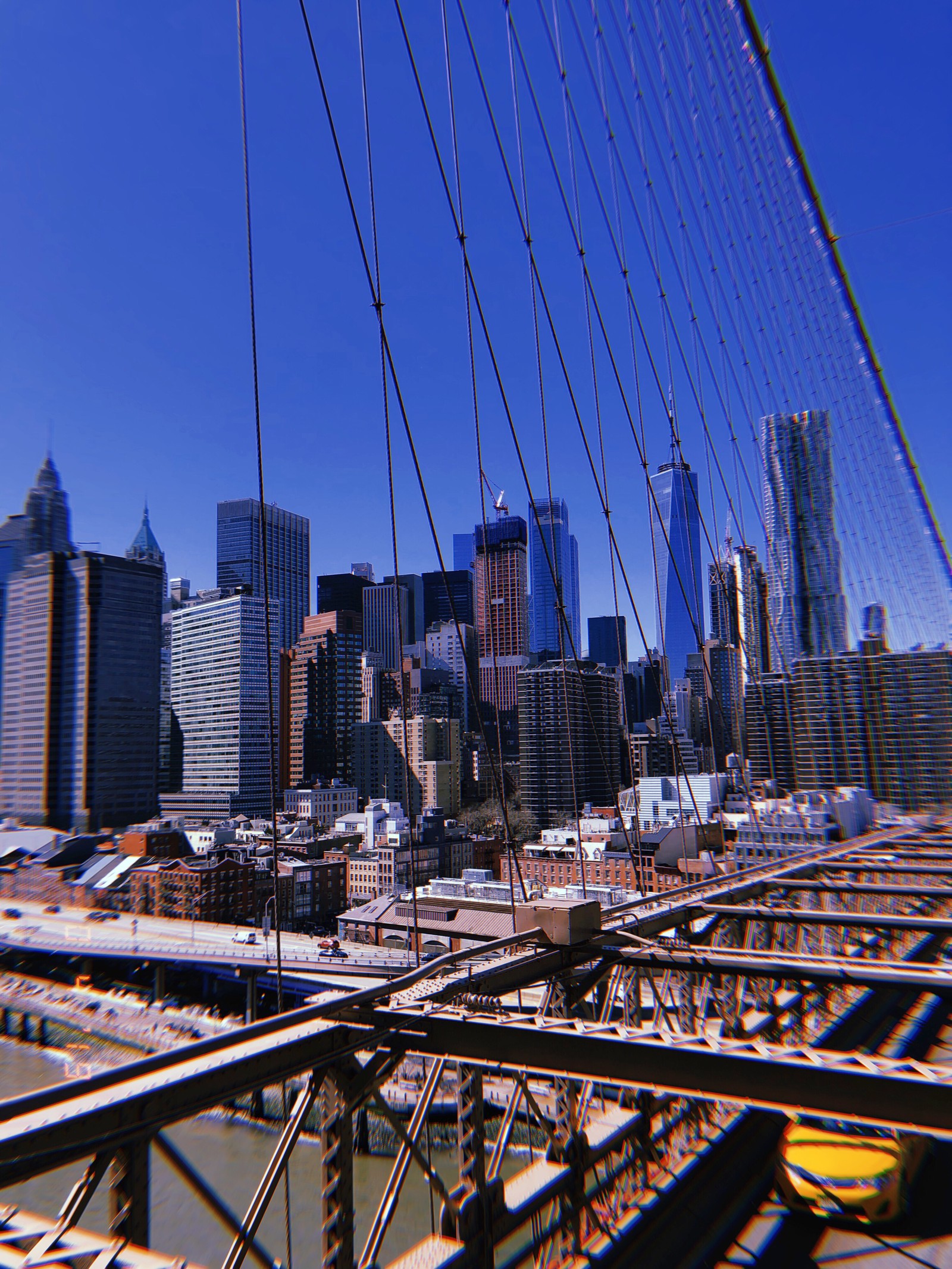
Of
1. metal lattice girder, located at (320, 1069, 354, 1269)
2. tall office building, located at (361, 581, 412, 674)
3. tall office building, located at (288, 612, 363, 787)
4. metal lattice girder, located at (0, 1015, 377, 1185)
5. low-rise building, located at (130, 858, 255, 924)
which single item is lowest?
low-rise building, located at (130, 858, 255, 924)

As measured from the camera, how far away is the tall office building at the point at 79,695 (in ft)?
181

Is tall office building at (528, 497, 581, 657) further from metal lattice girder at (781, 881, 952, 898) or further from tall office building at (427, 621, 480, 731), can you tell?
metal lattice girder at (781, 881, 952, 898)

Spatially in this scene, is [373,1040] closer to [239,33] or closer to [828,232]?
[239,33]

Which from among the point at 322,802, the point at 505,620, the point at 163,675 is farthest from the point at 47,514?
the point at 505,620

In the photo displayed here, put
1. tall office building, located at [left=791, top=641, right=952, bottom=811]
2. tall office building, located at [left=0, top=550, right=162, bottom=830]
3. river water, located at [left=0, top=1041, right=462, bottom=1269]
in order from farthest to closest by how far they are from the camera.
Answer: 1. tall office building, located at [left=0, top=550, right=162, bottom=830]
2. tall office building, located at [left=791, top=641, right=952, bottom=811]
3. river water, located at [left=0, top=1041, right=462, bottom=1269]

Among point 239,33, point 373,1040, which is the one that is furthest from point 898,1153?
point 239,33

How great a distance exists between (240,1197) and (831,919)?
50.9 feet

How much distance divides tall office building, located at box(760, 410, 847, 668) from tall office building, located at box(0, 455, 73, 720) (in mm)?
65181

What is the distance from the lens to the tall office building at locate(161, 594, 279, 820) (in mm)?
63688

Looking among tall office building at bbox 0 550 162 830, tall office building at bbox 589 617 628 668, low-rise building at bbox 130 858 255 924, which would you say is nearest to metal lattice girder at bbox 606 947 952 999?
low-rise building at bbox 130 858 255 924

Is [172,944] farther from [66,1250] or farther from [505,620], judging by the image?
[505,620]

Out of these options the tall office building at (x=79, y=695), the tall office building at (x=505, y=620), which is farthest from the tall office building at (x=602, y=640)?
the tall office building at (x=79, y=695)

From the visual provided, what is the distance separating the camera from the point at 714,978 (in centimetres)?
429

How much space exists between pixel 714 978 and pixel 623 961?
3.17 ft
